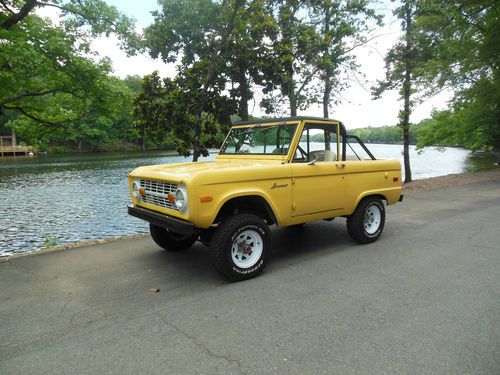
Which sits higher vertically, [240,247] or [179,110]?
[179,110]

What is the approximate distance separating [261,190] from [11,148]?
2502 inches

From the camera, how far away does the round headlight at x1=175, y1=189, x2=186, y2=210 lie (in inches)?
161

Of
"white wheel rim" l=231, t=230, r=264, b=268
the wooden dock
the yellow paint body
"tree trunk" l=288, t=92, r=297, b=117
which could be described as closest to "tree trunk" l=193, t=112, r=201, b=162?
"tree trunk" l=288, t=92, r=297, b=117

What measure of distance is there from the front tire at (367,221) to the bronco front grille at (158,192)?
119 inches

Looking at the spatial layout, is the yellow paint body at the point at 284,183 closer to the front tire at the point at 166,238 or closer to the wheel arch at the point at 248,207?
the wheel arch at the point at 248,207

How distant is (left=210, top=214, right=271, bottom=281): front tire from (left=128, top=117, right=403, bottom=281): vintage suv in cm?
1

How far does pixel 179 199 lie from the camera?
13.6 ft

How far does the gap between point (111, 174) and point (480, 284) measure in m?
28.8

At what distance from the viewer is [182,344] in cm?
298

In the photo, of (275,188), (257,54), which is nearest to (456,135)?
(257,54)

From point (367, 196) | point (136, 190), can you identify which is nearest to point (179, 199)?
point (136, 190)

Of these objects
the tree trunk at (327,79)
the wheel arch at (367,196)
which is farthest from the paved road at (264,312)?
the tree trunk at (327,79)

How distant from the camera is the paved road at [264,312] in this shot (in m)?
2.74

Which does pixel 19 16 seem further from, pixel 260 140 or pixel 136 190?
pixel 260 140
